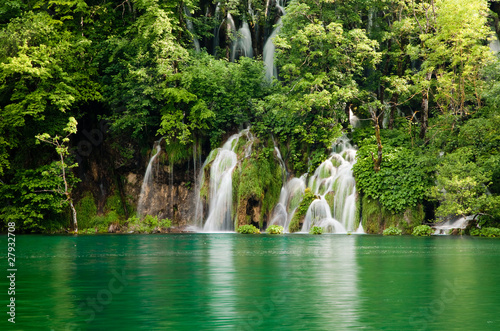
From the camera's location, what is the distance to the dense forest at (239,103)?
104 ft

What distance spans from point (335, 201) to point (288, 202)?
319 centimetres

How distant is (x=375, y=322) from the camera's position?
320 inches

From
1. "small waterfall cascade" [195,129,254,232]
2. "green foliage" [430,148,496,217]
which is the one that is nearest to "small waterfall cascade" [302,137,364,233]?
"green foliage" [430,148,496,217]

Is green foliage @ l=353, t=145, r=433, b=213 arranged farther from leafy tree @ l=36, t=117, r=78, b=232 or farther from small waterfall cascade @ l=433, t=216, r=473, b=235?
leafy tree @ l=36, t=117, r=78, b=232

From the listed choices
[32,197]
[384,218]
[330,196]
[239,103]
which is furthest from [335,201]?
[32,197]

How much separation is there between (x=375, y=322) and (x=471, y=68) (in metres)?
26.6

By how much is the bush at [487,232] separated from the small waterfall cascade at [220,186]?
1299cm

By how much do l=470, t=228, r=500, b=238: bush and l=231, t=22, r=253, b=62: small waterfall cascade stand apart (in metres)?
20.8

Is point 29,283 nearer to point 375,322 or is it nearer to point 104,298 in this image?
point 104,298

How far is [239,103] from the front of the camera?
38500mm

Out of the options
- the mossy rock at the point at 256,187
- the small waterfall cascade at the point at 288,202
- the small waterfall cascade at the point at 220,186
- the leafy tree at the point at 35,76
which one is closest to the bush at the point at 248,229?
the mossy rock at the point at 256,187

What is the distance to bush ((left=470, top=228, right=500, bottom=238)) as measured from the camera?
28344 millimetres

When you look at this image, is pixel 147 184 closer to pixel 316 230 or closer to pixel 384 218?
pixel 316 230

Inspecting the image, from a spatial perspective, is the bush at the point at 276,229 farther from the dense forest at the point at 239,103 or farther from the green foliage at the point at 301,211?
the dense forest at the point at 239,103
